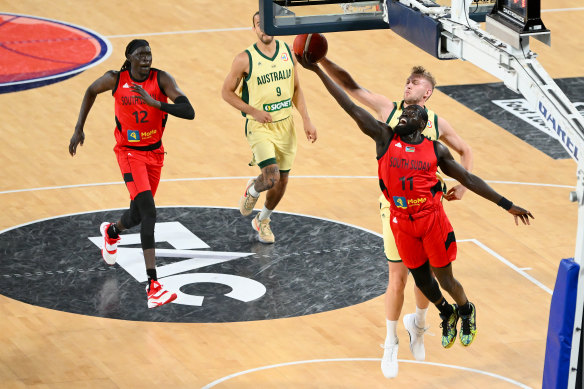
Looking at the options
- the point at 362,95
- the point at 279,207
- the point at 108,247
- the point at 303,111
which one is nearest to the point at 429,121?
the point at 362,95

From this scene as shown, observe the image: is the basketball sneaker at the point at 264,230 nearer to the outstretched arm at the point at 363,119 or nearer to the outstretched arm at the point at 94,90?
the outstretched arm at the point at 94,90

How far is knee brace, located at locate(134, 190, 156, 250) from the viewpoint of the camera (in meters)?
12.0

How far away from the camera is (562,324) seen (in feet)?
28.6

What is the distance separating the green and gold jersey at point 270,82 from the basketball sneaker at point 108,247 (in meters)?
1.75

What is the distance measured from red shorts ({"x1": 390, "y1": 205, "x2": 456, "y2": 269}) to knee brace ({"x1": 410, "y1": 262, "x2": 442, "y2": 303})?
0.17ft

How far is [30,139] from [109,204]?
247 cm

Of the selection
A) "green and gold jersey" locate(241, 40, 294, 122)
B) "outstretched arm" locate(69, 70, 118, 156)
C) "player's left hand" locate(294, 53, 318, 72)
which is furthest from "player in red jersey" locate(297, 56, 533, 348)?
"green and gold jersey" locate(241, 40, 294, 122)

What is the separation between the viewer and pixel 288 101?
43.7 feet

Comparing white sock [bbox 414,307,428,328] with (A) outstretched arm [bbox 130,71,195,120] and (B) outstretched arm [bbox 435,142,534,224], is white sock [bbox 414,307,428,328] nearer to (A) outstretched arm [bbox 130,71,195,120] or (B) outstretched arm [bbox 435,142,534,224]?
(B) outstretched arm [bbox 435,142,534,224]

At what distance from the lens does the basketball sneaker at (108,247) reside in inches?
507

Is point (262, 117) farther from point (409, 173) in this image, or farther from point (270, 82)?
point (409, 173)

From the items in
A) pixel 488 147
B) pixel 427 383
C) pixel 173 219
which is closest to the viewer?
pixel 427 383

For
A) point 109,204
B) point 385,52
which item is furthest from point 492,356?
point 385,52

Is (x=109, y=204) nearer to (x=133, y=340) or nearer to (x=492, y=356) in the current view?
(x=133, y=340)
